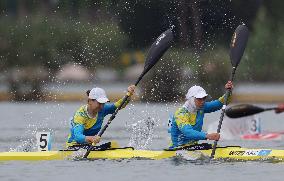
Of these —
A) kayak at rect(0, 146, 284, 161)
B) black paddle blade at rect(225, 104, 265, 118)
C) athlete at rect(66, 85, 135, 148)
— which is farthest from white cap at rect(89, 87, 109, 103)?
black paddle blade at rect(225, 104, 265, 118)

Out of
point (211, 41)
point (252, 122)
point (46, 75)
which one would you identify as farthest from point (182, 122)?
point (46, 75)

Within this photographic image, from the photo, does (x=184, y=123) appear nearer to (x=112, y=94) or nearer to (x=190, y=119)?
(x=190, y=119)

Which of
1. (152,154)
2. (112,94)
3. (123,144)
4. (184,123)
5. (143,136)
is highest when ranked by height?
(112,94)

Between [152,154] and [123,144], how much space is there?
621 cm

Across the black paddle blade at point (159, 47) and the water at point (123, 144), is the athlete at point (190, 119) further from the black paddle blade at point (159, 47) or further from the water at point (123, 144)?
the black paddle blade at point (159, 47)

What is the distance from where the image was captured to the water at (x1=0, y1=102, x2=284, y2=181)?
23.8m

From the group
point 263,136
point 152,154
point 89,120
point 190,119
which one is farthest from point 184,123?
point 263,136

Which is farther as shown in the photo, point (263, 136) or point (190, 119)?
point (263, 136)

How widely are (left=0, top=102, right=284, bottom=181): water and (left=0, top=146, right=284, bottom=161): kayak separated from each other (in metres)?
0.17

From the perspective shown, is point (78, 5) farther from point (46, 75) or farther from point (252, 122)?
point (252, 122)

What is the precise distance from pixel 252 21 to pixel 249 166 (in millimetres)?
25403

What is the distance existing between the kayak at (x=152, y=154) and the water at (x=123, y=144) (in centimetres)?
17

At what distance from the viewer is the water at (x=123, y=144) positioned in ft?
78.0

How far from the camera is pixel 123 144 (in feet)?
105
